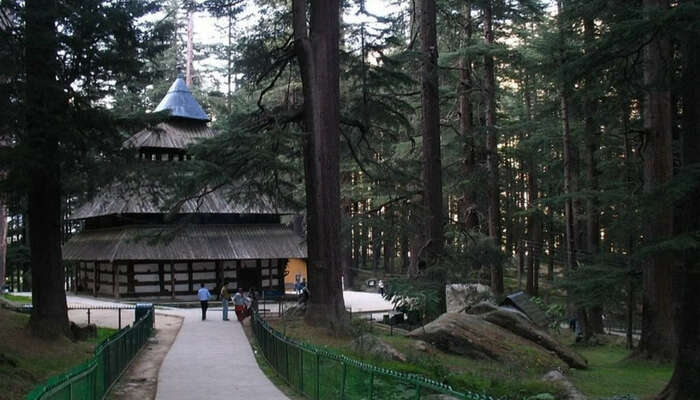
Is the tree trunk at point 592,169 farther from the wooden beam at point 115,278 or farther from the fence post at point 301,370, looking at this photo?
the wooden beam at point 115,278

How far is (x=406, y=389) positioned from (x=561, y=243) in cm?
5300

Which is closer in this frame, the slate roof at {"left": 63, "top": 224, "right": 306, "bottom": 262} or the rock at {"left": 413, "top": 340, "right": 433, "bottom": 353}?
the rock at {"left": 413, "top": 340, "right": 433, "bottom": 353}

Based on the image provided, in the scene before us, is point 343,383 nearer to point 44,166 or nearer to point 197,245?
point 44,166

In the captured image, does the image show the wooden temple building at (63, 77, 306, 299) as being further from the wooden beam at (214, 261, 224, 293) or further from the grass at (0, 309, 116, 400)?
the grass at (0, 309, 116, 400)

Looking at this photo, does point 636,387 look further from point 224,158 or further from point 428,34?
point 428,34

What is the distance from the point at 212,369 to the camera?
13891 mm

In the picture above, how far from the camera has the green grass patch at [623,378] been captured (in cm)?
1229

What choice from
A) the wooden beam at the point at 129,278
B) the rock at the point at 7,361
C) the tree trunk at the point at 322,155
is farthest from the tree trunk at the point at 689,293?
the wooden beam at the point at 129,278

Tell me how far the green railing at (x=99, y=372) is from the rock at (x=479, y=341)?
264 inches

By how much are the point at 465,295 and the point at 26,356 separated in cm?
1422

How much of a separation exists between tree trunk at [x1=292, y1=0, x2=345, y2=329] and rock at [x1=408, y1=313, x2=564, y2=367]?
2529mm

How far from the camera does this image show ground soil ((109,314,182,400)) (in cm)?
1152

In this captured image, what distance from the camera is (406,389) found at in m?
6.89

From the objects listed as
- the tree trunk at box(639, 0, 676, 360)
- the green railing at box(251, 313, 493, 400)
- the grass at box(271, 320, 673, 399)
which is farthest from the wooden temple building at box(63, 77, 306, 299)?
the green railing at box(251, 313, 493, 400)
